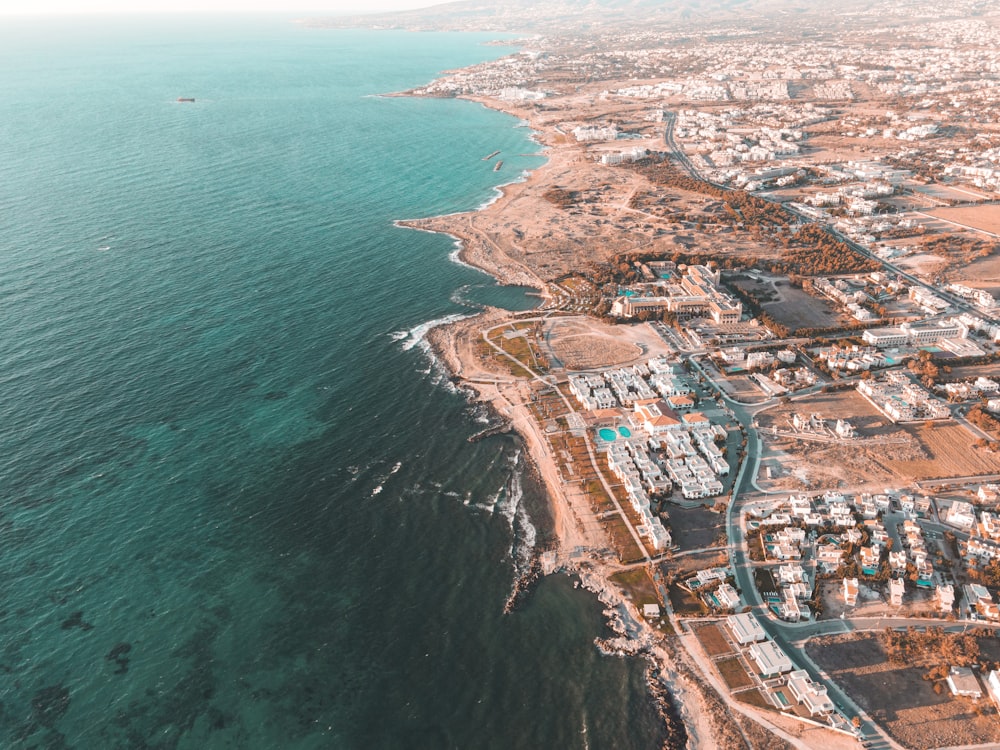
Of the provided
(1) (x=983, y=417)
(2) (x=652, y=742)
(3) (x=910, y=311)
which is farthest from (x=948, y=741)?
(3) (x=910, y=311)

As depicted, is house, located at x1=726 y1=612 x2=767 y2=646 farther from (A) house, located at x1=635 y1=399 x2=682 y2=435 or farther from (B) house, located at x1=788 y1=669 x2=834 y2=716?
(A) house, located at x1=635 y1=399 x2=682 y2=435

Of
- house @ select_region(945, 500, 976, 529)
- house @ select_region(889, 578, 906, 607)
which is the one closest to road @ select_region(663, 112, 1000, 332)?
house @ select_region(945, 500, 976, 529)

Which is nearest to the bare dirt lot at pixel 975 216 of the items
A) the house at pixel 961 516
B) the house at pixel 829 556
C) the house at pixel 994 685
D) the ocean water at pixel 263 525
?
the house at pixel 961 516

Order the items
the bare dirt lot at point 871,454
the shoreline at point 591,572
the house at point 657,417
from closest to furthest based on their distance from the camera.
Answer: the shoreline at point 591,572 → the bare dirt lot at point 871,454 → the house at point 657,417

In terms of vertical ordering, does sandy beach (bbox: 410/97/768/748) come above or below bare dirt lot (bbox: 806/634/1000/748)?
above

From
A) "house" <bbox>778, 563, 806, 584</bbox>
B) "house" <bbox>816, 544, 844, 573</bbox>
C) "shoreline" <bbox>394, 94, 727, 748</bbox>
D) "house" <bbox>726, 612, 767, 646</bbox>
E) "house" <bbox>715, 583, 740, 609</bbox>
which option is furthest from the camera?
"house" <bbox>816, 544, 844, 573</bbox>

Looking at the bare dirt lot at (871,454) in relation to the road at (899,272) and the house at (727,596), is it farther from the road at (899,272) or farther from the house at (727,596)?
the road at (899,272)

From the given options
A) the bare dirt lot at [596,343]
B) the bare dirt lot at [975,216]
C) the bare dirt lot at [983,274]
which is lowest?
the bare dirt lot at [983,274]
